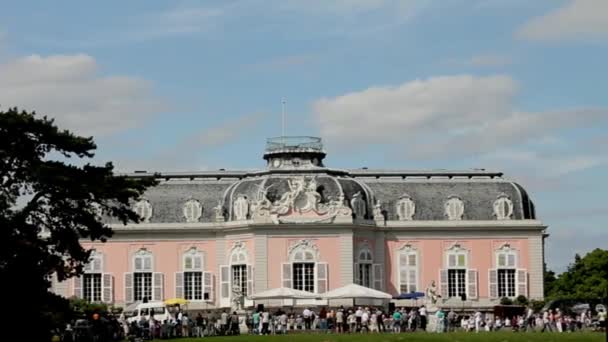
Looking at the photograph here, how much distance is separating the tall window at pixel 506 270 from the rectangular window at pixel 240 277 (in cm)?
1386

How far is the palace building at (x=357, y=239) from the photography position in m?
102

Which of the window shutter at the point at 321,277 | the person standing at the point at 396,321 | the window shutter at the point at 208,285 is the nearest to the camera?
the person standing at the point at 396,321

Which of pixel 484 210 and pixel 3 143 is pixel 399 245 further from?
pixel 3 143

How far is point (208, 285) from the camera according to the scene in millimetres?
103312

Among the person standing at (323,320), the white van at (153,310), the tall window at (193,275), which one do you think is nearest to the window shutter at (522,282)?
the tall window at (193,275)

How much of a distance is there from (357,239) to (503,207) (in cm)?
858

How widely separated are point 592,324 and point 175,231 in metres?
33.4

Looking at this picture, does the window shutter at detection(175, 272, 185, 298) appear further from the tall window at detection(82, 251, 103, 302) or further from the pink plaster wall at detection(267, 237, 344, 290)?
the pink plaster wall at detection(267, 237, 344, 290)

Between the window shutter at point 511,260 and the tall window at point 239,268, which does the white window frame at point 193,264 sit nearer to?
the tall window at point 239,268

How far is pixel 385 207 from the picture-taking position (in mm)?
104188

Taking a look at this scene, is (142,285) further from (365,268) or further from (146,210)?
(365,268)

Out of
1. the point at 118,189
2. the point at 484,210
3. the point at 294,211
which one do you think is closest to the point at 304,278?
the point at 294,211

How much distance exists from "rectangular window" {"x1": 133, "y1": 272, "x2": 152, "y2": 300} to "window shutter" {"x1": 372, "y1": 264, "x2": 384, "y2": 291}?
1227 cm

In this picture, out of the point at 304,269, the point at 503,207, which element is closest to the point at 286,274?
the point at 304,269
